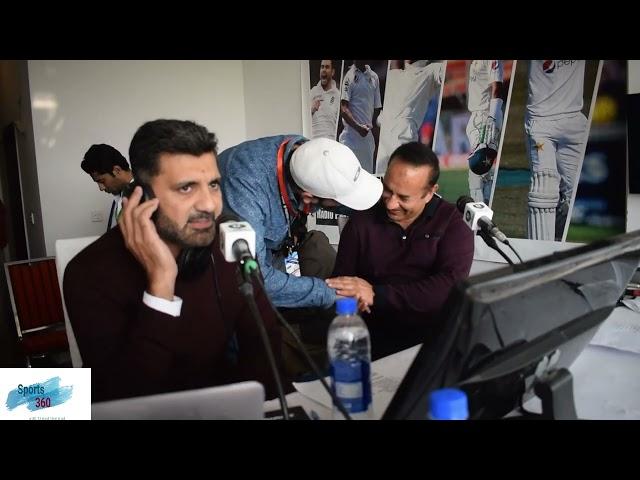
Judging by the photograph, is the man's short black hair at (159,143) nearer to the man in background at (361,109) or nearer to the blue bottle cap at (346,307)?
the blue bottle cap at (346,307)

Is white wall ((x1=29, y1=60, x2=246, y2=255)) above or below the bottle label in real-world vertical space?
above

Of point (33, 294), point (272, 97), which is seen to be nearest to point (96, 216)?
point (33, 294)

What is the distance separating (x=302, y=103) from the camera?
3668 millimetres

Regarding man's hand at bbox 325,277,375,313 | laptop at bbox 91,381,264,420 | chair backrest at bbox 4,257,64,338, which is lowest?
chair backrest at bbox 4,257,64,338

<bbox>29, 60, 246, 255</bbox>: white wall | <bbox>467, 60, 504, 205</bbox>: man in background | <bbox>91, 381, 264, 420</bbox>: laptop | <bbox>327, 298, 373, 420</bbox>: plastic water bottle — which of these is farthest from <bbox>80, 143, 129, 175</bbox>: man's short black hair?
<bbox>91, 381, 264, 420</bbox>: laptop

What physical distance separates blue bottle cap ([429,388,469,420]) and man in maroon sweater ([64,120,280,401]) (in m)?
0.69

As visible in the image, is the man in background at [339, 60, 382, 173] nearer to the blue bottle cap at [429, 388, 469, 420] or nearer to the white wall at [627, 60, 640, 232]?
the white wall at [627, 60, 640, 232]

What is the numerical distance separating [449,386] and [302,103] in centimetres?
339

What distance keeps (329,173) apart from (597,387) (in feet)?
3.02

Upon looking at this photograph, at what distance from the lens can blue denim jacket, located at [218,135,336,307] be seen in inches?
59.2

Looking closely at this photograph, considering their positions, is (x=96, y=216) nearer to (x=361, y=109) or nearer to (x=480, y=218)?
(x=361, y=109)
